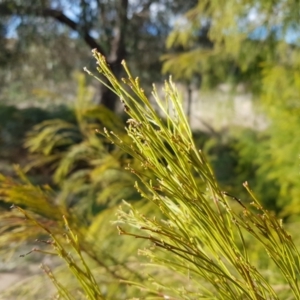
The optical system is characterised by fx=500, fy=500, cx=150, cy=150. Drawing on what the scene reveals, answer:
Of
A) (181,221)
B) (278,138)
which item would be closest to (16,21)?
(278,138)

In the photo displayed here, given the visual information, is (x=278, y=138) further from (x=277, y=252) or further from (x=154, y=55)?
(x=154, y=55)

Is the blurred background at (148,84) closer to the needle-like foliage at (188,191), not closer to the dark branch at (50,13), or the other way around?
the dark branch at (50,13)

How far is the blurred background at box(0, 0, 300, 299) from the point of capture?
3119 mm

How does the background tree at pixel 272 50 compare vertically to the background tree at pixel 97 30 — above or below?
below

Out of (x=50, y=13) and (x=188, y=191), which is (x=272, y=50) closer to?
(x=188, y=191)

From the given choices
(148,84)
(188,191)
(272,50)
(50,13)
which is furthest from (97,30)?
(188,191)

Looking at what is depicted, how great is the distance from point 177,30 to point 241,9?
1.26m

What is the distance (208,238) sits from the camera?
91cm

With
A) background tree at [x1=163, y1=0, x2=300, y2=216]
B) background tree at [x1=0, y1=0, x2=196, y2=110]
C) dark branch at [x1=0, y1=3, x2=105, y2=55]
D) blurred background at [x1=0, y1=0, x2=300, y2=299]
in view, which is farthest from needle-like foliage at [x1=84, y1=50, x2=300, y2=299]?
dark branch at [x1=0, y1=3, x2=105, y2=55]

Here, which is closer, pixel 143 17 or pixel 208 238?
pixel 208 238

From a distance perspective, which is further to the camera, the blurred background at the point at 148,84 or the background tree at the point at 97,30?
the background tree at the point at 97,30

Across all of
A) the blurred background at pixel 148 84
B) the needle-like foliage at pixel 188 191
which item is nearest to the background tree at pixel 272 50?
the blurred background at pixel 148 84

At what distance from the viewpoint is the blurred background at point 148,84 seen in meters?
3.12

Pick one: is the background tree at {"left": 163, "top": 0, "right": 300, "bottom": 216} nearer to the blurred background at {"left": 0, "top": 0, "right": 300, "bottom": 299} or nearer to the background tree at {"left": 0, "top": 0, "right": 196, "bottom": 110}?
the blurred background at {"left": 0, "top": 0, "right": 300, "bottom": 299}
